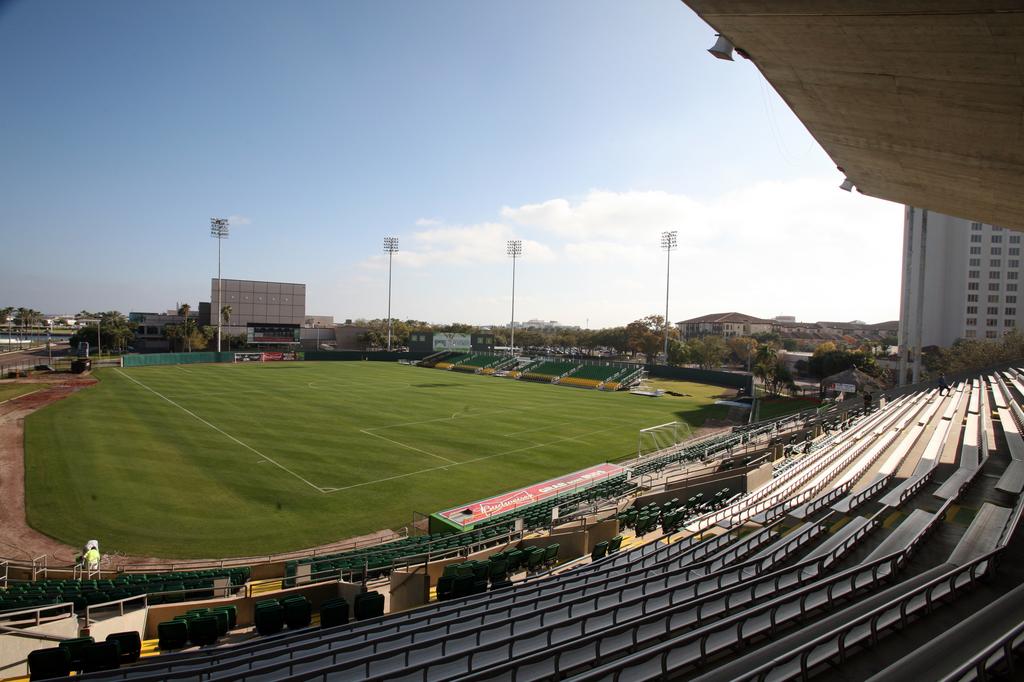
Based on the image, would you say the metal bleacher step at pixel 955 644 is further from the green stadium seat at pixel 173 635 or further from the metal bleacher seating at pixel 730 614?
the green stadium seat at pixel 173 635

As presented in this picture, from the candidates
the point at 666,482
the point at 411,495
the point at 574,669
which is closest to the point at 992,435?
the point at 666,482

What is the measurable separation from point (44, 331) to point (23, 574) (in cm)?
23431

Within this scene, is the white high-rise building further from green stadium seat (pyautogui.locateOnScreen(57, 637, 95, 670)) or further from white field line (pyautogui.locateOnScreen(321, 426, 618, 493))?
green stadium seat (pyautogui.locateOnScreen(57, 637, 95, 670))

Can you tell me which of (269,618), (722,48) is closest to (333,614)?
(269,618)

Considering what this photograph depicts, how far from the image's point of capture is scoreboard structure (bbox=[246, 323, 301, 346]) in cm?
9738

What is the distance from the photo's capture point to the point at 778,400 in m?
50.9

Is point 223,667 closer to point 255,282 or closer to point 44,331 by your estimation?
point 255,282

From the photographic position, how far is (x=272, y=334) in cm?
10006

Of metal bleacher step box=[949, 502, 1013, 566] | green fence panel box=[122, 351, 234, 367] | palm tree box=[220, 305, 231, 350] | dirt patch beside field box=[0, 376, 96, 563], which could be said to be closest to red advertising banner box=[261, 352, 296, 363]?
green fence panel box=[122, 351, 234, 367]

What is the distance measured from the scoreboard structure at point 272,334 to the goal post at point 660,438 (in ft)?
281

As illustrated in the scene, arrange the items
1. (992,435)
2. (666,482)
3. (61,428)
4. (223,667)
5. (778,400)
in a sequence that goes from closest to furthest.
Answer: (223,667), (992,435), (666,482), (61,428), (778,400)

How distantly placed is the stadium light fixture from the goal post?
23.3 meters

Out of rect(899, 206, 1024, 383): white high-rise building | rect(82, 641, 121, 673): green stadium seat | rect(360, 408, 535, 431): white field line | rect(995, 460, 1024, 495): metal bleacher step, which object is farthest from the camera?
rect(899, 206, 1024, 383): white high-rise building

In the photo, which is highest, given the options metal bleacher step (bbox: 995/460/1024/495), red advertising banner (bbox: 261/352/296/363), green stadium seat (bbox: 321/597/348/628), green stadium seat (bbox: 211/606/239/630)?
metal bleacher step (bbox: 995/460/1024/495)
